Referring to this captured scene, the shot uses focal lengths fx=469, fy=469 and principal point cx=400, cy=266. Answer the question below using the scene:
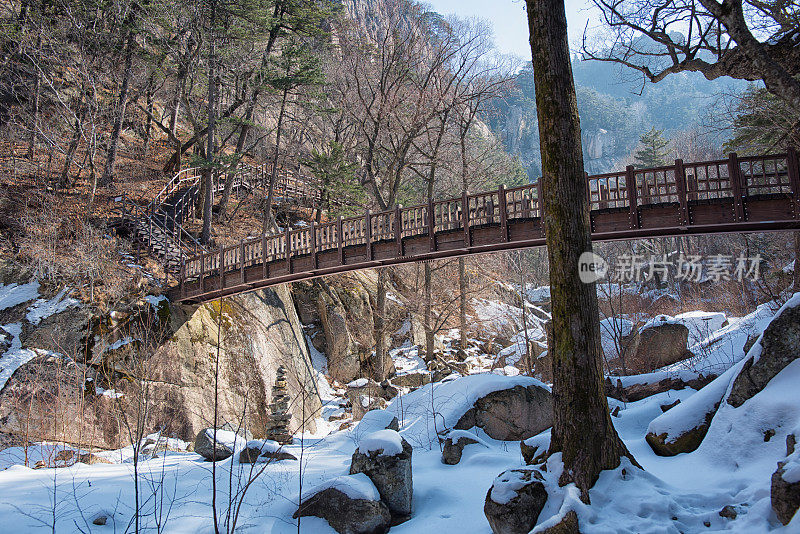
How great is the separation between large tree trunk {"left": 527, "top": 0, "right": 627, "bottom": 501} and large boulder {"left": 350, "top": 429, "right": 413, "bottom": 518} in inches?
74.6

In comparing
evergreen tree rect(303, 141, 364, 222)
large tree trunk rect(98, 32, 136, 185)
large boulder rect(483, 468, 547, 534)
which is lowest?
large boulder rect(483, 468, 547, 534)

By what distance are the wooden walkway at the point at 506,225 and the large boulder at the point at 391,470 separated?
6.40 m

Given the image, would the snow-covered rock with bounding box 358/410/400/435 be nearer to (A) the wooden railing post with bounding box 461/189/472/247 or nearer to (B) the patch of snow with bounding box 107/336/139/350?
(A) the wooden railing post with bounding box 461/189/472/247

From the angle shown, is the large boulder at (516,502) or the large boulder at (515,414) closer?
the large boulder at (516,502)

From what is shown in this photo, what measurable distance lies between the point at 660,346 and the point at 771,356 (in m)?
8.05

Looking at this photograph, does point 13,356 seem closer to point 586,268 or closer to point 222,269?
point 222,269

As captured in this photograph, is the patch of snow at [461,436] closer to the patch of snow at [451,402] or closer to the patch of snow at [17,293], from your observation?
the patch of snow at [451,402]

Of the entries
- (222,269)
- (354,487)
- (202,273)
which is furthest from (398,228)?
(354,487)

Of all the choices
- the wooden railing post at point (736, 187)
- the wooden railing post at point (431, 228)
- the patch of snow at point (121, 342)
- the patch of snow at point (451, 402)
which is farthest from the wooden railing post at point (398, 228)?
the patch of snow at point (121, 342)

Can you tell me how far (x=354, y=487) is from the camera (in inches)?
225

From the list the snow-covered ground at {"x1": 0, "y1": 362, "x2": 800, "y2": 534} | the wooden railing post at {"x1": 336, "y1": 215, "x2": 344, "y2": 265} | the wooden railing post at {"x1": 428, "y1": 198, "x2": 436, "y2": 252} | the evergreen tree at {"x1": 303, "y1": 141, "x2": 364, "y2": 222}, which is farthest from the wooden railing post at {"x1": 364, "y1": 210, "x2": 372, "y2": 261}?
the evergreen tree at {"x1": 303, "y1": 141, "x2": 364, "y2": 222}

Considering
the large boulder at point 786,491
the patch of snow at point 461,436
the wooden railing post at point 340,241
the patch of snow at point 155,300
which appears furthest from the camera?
the patch of snow at point 155,300

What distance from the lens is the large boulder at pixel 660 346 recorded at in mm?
12586

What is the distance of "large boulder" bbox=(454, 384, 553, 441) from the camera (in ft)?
27.4
